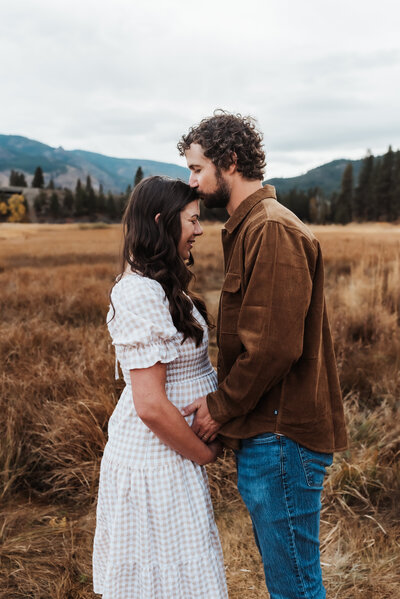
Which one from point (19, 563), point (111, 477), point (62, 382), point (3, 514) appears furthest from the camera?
point (62, 382)

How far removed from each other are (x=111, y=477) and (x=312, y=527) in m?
0.71

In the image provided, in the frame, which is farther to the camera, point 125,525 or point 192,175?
point 192,175

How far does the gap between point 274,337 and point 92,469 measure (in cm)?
237

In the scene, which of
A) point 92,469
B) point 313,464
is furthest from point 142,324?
point 92,469

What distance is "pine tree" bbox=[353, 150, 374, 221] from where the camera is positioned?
1966 inches

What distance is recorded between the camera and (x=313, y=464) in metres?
1.49

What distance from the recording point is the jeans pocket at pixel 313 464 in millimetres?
1469

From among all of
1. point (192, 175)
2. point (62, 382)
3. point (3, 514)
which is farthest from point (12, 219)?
point (192, 175)

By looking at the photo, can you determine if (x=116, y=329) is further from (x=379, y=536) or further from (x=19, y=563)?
(x=379, y=536)

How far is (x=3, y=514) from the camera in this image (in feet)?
9.36

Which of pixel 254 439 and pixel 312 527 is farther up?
pixel 254 439

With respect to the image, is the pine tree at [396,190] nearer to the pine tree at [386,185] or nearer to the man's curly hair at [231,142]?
the pine tree at [386,185]

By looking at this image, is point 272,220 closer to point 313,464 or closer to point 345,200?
point 313,464

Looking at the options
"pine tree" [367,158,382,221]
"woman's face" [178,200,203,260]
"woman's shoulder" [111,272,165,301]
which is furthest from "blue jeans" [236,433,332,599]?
"pine tree" [367,158,382,221]
